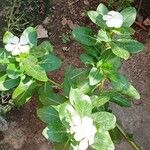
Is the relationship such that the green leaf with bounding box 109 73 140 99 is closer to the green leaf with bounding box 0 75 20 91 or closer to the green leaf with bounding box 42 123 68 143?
the green leaf with bounding box 42 123 68 143

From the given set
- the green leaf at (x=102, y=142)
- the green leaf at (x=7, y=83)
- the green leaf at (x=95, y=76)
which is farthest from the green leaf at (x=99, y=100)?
the green leaf at (x=7, y=83)

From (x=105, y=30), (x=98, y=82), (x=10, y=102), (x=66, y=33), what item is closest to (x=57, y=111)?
(x=98, y=82)

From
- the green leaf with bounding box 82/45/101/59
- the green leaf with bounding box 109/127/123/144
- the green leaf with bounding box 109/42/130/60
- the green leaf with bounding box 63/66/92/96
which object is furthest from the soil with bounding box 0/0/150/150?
Result: the green leaf with bounding box 109/42/130/60

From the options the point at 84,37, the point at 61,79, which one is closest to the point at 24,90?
the point at 84,37

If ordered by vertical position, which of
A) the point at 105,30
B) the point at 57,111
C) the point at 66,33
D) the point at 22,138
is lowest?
the point at 22,138

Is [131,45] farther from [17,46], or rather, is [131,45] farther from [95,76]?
[17,46]

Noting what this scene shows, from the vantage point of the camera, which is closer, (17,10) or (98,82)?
(98,82)

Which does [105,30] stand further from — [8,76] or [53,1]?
[53,1]
